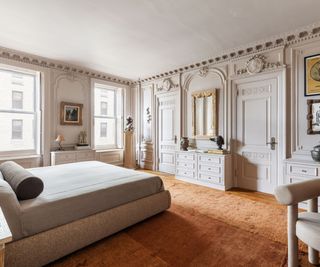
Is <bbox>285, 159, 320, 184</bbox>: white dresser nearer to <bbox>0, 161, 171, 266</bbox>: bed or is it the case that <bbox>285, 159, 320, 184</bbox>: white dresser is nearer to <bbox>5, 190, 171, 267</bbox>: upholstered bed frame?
<bbox>0, 161, 171, 266</bbox>: bed

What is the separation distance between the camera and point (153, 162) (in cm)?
585

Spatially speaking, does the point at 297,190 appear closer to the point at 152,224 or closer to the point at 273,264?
the point at 273,264

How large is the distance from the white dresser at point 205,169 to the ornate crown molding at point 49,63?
3.15 meters

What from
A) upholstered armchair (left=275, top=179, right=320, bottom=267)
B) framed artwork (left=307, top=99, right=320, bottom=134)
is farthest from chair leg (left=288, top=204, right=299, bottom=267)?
framed artwork (left=307, top=99, right=320, bottom=134)

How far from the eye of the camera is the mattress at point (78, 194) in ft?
5.47

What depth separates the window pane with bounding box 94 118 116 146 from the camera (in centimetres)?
576

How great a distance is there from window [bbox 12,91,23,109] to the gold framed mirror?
4.02 m

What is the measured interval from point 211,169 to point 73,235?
300 centimetres

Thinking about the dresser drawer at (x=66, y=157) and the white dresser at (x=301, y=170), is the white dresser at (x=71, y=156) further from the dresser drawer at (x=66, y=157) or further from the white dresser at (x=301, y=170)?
the white dresser at (x=301, y=170)

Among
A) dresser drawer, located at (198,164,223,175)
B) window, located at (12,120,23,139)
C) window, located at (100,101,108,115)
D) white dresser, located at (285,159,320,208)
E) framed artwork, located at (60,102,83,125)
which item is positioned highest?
window, located at (100,101,108,115)

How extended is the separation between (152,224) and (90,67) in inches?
167

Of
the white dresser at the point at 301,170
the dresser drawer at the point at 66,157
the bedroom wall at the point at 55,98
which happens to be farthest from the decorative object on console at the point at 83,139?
the white dresser at the point at 301,170

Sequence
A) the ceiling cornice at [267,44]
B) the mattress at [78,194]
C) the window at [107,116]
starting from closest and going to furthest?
the mattress at [78,194], the ceiling cornice at [267,44], the window at [107,116]

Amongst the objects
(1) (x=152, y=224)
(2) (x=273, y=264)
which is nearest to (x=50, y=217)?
(1) (x=152, y=224)
